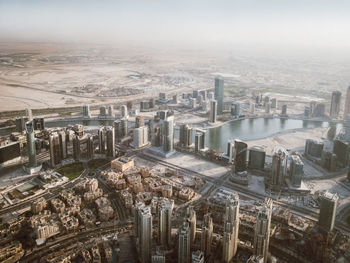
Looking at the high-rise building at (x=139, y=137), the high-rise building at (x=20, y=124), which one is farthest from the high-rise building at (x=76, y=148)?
the high-rise building at (x=20, y=124)

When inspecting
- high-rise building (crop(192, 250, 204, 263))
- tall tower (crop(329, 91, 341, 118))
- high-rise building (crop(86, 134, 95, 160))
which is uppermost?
tall tower (crop(329, 91, 341, 118))

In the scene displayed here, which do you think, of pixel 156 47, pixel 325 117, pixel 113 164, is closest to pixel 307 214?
pixel 113 164

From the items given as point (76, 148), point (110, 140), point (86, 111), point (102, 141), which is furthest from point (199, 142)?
point (86, 111)

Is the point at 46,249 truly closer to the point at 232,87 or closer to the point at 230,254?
the point at 230,254

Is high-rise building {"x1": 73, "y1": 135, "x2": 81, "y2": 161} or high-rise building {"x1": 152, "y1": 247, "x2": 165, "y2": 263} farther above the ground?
high-rise building {"x1": 73, "y1": 135, "x2": 81, "y2": 161}

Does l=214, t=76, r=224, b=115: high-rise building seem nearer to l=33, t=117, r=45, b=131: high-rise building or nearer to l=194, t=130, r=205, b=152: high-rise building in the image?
l=194, t=130, r=205, b=152: high-rise building

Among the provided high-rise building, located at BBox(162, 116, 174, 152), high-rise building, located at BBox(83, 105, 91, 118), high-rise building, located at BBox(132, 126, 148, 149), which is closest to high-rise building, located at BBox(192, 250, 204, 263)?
high-rise building, located at BBox(162, 116, 174, 152)

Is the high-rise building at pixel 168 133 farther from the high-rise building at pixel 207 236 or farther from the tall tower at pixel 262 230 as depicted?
the tall tower at pixel 262 230
